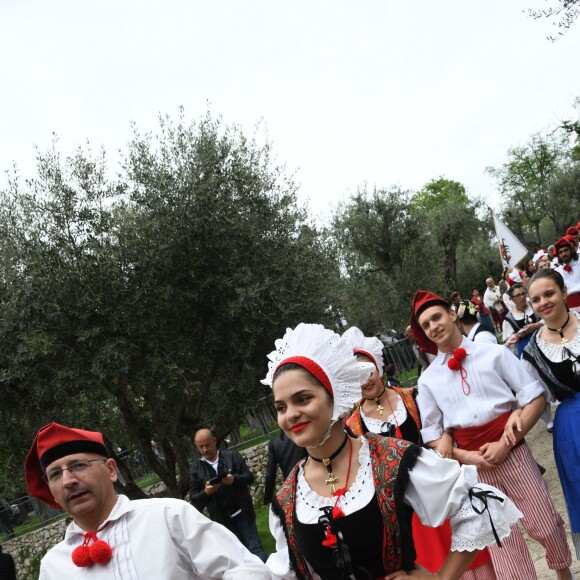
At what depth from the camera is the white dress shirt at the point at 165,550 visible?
8.92 feet

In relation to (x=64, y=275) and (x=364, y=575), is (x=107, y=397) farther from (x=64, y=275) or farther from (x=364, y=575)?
(x=364, y=575)

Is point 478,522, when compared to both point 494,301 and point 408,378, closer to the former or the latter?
point 408,378

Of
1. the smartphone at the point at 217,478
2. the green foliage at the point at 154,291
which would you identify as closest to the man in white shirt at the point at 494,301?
the green foliage at the point at 154,291

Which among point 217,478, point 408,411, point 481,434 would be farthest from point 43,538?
point 481,434

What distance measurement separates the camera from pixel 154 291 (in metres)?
10.1

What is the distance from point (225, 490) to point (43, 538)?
8625mm

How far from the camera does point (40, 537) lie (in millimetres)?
14086

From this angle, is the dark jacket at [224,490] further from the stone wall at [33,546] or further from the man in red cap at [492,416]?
the stone wall at [33,546]

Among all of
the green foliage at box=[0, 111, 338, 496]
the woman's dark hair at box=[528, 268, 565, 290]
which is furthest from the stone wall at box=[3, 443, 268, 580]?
the woman's dark hair at box=[528, 268, 565, 290]

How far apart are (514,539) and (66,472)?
267 centimetres

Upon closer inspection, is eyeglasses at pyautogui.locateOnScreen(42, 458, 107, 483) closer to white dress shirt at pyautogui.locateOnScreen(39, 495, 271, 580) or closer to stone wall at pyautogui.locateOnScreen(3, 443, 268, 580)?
white dress shirt at pyautogui.locateOnScreen(39, 495, 271, 580)

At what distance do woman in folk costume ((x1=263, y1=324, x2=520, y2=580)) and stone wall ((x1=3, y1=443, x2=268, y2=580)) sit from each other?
1011cm

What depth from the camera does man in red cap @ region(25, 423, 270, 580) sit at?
2.74m

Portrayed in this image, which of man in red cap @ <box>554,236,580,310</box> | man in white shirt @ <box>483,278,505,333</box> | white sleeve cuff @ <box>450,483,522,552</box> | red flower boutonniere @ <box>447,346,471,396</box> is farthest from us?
man in white shirt @ <box>483,278,505,333</box>
